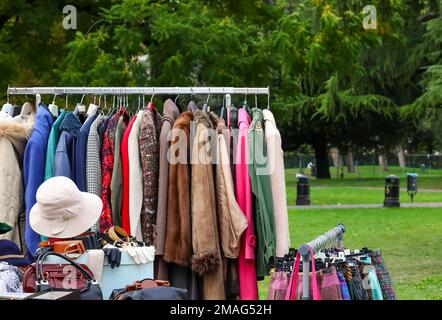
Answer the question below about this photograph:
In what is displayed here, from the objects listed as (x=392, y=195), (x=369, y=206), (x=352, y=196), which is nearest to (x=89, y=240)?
(x=392, y=195)

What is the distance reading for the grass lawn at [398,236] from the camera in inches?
463

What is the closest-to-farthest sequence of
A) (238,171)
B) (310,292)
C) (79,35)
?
(310,292), (238,171), (79,35)

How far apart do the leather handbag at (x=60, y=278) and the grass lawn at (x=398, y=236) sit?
5.53 m

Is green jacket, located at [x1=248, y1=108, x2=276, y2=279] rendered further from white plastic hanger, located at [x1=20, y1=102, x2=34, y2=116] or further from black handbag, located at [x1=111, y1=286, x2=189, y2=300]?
black handbag, located at [x1=111, y1=286, x2=189, y2=300]

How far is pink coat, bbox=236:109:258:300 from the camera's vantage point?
23.3ft

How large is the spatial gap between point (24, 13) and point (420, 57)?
67.2ft

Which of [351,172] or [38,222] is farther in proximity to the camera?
[351,172]

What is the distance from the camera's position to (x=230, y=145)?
7.27 m

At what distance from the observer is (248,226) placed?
707cm

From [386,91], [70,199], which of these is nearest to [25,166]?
[70,199]

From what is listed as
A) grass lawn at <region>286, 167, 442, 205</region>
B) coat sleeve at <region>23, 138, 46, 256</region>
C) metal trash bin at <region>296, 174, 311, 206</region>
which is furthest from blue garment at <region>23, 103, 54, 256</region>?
grass lawn at <region>286, 167, 442, 205</region>

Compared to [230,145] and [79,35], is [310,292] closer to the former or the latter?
[230,145]

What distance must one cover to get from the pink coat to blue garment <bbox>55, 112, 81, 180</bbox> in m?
1.38

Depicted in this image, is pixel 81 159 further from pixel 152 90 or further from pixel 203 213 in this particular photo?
pixel 203 213
